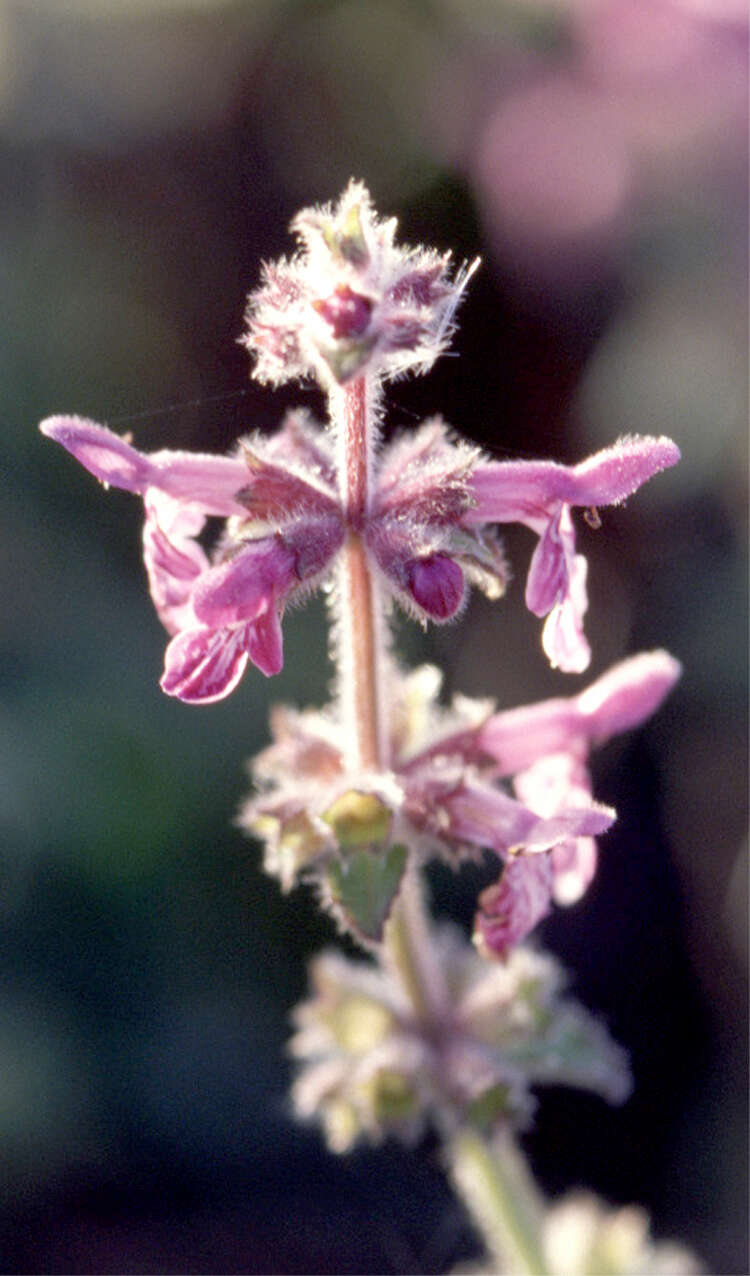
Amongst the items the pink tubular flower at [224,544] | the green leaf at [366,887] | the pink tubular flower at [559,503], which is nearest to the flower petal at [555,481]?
the pink tubular flower at [559,503]

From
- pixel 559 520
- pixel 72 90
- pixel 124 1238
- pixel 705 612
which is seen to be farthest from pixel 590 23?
pixel 124 1238

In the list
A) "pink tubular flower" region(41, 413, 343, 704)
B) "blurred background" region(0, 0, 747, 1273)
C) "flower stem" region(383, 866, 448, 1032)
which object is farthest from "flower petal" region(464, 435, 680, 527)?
"blurred background" region(0, 0, 747, 1273)

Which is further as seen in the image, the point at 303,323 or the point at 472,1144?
the point at 472,1144

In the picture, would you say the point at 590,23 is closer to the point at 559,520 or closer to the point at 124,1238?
the point at 559,520

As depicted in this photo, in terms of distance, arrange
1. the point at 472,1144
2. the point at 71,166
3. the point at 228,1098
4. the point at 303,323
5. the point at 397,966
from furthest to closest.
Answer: the point at 71,166 → the point at 228,1098 → the point at 472,1144 → the point at 397,966 → the point at 303,323

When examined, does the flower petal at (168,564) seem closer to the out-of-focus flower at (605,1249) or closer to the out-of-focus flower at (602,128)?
the out-of-focus flower at (605,1249)

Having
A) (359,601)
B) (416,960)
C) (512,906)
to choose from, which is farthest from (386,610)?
(416,960)
